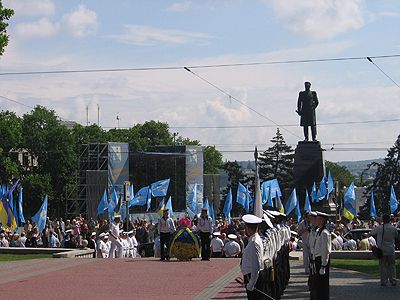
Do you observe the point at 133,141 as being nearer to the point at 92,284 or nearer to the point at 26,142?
the point at 26,142

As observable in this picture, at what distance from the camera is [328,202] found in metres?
47.2

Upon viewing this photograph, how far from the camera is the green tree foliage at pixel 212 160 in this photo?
6083 inches

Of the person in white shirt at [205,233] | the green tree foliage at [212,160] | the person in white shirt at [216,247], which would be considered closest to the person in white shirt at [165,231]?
the person in white shirt at [205,233]

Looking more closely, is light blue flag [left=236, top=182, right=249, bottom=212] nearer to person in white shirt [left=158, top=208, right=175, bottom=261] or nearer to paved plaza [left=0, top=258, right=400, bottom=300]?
person in white shirt [left=158, top=208, right=175, bottom=261]

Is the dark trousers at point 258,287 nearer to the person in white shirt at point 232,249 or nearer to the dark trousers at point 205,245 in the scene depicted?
the dark trousers at point 205,245

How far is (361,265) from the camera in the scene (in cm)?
2714

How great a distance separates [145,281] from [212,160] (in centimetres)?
13545

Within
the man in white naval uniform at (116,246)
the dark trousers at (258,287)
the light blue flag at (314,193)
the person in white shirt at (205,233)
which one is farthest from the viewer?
the light blue flag at (314,193)

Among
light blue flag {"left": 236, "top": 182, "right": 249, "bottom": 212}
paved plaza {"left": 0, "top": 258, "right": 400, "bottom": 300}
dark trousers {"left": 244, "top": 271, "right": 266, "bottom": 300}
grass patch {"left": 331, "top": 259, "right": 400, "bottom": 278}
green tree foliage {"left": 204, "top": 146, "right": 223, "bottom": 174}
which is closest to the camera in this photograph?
dark trousers {"left": 244, "top": 271, "right": 266, "bottom": 300}

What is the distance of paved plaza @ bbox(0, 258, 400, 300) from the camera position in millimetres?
18750

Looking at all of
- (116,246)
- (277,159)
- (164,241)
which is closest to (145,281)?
(164,241)

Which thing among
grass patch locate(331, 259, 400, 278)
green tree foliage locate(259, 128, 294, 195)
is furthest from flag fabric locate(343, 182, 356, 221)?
green tree foliage locate(259, 128, 294, 195)

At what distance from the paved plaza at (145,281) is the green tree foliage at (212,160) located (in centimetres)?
12581

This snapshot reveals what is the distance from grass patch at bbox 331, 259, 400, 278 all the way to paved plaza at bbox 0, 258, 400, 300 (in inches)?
30.4
